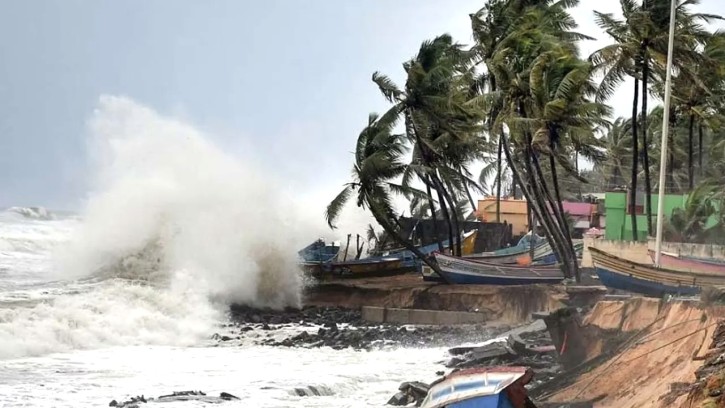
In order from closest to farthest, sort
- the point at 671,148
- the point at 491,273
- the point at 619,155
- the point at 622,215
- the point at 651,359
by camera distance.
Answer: the point at 651,359 < the point at 491,273 < the point at 622,215 < the point at 671,148 < the point at 619,155

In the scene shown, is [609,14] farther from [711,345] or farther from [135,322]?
[711,345]

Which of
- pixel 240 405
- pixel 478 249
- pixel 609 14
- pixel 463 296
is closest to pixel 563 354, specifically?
pixel 240 405

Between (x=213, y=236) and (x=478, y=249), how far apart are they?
11.5 metres

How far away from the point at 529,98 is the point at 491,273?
5517mm

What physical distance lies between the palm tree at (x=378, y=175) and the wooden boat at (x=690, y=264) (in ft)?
30.2

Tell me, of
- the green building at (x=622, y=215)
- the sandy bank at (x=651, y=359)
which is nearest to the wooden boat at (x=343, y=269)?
the green building at (x=622, y=215)

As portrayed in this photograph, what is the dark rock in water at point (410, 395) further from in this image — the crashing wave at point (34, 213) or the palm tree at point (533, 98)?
the crashing wave at point (34, 213)

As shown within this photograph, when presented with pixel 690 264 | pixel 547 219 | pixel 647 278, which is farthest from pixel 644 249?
pixel 647 278

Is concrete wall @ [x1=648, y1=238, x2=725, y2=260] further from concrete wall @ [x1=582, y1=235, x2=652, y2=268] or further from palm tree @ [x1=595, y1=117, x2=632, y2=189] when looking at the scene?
palm tree @ [x1=595, y1=117, x2=632, y2=189]

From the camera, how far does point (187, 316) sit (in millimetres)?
24781

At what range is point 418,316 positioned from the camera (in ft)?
80.7

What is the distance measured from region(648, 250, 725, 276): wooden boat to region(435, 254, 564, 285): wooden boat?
5454 millimetres

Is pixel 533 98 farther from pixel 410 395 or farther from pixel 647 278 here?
pixel 410 395

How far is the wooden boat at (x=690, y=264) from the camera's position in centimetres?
2066
